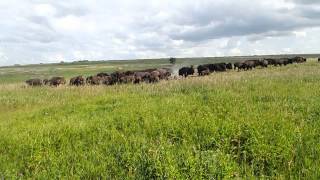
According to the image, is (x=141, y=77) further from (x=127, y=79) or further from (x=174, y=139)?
(x=174, y=139)

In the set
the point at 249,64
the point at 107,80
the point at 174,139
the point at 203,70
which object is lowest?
the point at 174,139

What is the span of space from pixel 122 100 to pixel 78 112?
2.51 meters

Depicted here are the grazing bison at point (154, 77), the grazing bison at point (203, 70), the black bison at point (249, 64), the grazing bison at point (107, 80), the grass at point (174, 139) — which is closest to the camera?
the grass at point (174, 139)

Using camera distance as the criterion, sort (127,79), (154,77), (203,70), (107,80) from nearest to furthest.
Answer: (127,79) < (154,77) < (107,80) < (203,70)

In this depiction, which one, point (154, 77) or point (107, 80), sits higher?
point (154, 77)

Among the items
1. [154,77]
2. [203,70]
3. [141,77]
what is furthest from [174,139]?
[203,70]

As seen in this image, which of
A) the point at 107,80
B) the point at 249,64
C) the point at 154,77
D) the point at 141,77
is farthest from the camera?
the point at 249,64

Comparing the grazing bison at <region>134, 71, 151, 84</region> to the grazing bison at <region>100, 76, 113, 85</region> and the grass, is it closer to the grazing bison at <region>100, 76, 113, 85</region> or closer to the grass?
the grazing bison at <region>100, 76, 113, 85</region>

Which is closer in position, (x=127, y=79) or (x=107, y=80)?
(x=127, y=79)

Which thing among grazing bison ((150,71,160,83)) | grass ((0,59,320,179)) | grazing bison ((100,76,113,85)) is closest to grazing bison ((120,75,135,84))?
grazing bison ((100,76,113,85))

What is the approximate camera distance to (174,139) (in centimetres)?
966

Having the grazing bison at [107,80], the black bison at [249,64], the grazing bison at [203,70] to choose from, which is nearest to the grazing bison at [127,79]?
the grazing bison at [107,80]

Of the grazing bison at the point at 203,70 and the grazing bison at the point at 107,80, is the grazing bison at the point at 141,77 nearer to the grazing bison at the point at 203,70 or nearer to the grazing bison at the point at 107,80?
the grazing bison at the point at 107,80

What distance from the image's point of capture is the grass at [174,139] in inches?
280
